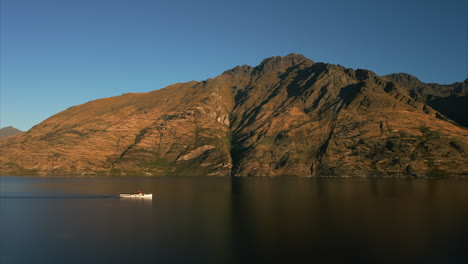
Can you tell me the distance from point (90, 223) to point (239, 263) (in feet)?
166

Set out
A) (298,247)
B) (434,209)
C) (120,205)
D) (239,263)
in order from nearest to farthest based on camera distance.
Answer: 1. (239,263)
2. (298,247)
3. (434,209)
4. (120,205)

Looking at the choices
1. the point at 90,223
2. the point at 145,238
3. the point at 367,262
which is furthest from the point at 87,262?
the point at 367,262

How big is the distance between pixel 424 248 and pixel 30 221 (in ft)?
305

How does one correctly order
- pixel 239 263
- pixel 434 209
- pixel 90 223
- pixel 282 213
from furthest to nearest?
pixel 434 209
pixel 282 213
pixel 90 223
pixel 239 263

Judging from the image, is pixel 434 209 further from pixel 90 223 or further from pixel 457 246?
pixel 90 223

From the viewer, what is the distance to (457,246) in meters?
69.9

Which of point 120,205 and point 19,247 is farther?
point 120,205

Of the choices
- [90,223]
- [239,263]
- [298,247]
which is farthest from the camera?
[90,223]

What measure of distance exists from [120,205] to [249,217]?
168ft

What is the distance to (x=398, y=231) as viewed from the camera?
82.2 meters

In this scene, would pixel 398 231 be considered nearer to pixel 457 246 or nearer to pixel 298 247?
pixel 457 246

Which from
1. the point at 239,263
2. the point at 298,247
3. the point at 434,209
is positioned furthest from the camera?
the point at 434,209

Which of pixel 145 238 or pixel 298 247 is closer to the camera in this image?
pixel 298 247

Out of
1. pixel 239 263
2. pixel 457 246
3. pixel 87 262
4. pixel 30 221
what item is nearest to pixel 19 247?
pixel 87 262
